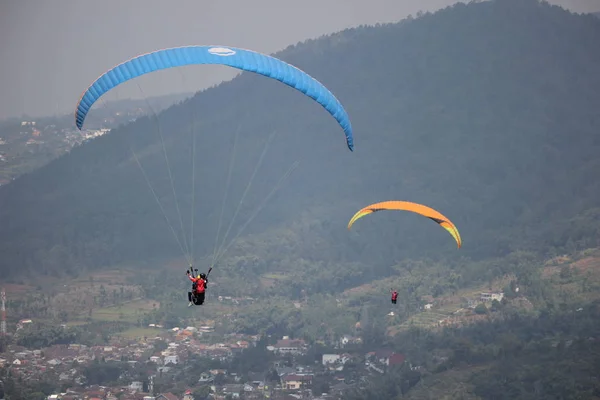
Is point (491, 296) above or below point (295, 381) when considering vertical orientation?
above

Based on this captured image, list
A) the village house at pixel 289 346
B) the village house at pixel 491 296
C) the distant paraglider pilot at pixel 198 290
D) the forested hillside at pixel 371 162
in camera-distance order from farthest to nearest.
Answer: the forested hillside at pixel 371 162 < the village house at pixel 491 296 < the village house at pixel 289 346 < the distant paraglider pilot at pixel 198 290

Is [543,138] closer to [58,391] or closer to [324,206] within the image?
[324,206]

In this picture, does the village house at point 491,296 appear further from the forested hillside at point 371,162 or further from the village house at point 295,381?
the village house at point 295,381

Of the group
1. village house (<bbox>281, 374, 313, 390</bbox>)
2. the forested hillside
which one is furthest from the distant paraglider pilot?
the forested hillside

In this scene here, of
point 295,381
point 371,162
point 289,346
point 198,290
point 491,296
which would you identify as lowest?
point 295,381

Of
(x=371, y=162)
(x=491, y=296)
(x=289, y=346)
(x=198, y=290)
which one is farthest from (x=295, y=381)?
(x=371, y=162)

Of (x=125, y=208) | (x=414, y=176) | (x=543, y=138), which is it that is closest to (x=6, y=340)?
(x=125, y=208)

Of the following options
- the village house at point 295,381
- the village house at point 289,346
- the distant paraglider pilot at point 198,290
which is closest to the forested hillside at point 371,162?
the village house at point 289,346

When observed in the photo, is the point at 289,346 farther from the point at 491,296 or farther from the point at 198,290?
the point at 198,290
